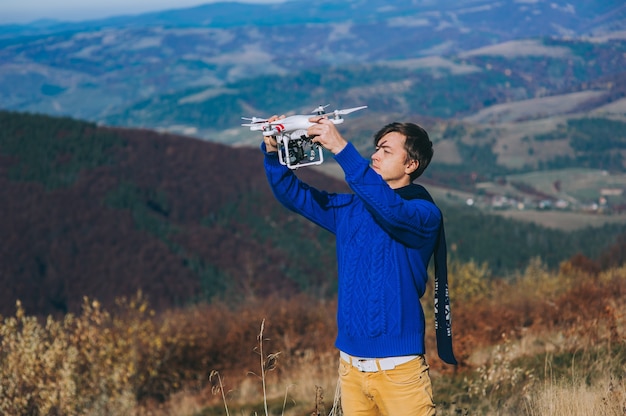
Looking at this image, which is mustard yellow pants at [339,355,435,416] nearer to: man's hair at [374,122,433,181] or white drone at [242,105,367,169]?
man's hair at [374,122,433,181]

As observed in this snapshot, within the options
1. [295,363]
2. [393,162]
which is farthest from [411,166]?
[295,363]

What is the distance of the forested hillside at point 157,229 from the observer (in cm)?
7644

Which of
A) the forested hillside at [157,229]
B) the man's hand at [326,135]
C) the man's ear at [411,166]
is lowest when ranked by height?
the forested hillside at [157,229]

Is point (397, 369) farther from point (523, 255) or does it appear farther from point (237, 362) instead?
point (523, 255)

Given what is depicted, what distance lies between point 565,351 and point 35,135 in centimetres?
11283

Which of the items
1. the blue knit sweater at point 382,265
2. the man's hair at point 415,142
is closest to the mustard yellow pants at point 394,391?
the blue knit sweater at point 382,265

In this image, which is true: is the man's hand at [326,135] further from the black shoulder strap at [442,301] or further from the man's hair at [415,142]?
the black shoulder strap at [442,301]

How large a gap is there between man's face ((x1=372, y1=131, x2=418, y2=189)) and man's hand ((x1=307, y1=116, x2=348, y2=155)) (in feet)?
1.33

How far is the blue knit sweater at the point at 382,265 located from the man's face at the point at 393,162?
0.28ft

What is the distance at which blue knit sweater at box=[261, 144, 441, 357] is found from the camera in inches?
151

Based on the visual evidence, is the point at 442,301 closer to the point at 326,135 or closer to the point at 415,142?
the point at 415,142

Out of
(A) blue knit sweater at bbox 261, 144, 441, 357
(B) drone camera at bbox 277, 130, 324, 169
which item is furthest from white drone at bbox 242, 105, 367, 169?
(A) blue knit sweater at bbox 261, 144, 441, 357

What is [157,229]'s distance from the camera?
8975cm

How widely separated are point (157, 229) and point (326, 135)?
88.0 meters
